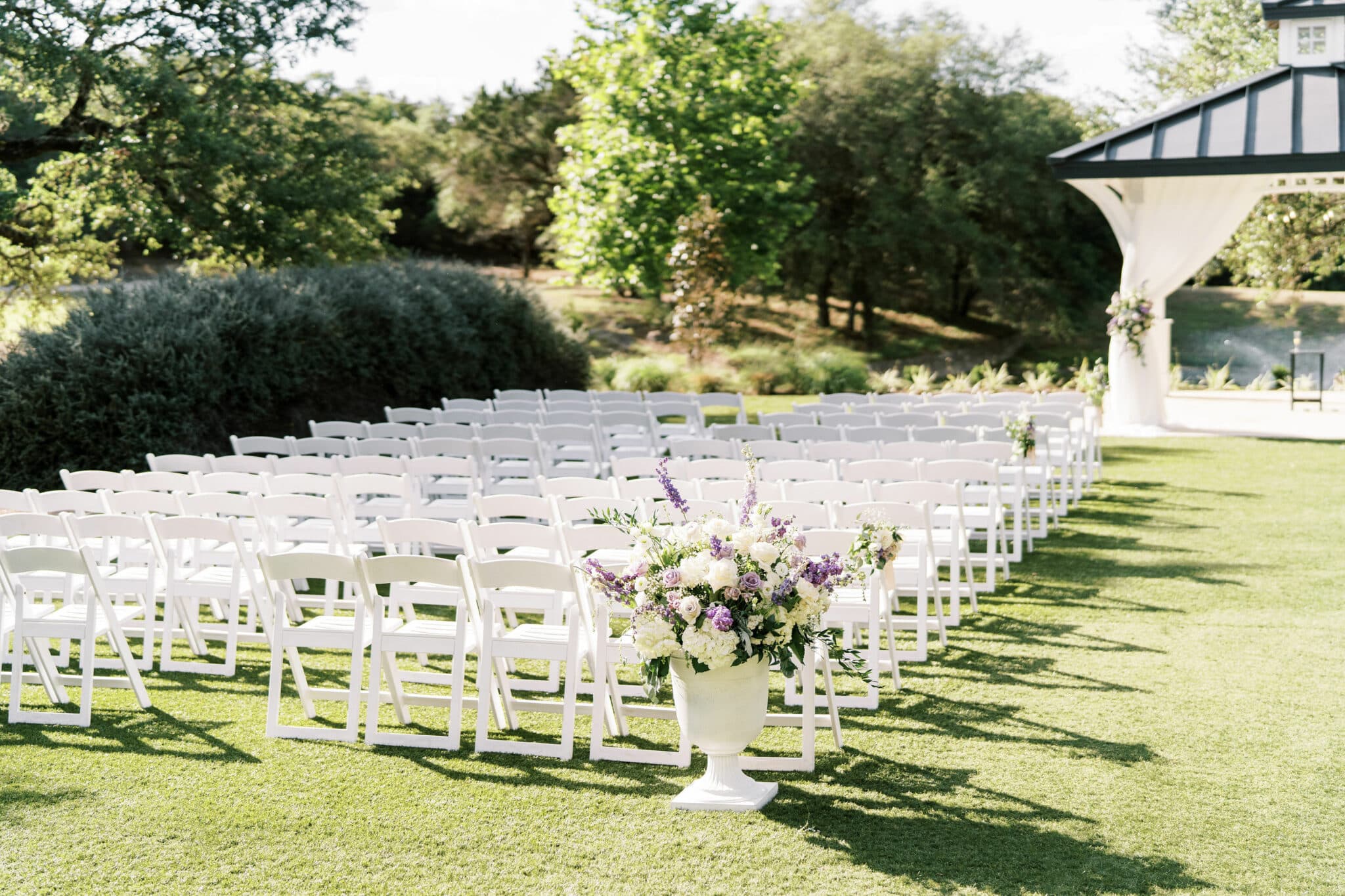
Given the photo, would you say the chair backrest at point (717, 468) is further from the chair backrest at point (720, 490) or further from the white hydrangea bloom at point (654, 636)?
the white hydrangea bloom at point (654, 636)

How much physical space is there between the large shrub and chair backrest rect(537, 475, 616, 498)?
20.8 ft

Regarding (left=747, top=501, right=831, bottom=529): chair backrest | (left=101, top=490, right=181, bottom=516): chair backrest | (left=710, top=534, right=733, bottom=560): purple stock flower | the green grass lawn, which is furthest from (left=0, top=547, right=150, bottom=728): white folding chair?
(left=747, top=501, right=831, bottom=529): chair backrest

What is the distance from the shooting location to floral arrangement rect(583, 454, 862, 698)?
4.30 m

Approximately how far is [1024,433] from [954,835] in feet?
18.9

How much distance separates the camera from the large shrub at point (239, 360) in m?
11.7

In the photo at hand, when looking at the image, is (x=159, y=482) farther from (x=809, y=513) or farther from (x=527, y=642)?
(x=809, y=513)

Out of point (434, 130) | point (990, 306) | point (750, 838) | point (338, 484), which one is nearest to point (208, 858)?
point (750, 838)

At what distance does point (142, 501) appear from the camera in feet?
21.3

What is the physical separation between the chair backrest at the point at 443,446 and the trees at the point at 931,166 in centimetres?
2559

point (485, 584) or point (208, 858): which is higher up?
A: point (485, 584)

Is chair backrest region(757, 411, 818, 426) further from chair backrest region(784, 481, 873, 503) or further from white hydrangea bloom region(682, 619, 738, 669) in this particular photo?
white hydrangea bloom region(682, 619, 738, 669)

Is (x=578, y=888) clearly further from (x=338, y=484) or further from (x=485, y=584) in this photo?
(x=338, y=484)

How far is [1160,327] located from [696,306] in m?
9.19

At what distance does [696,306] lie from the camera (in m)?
23.3
